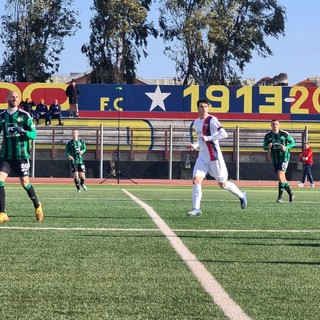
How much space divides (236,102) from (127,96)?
580cm

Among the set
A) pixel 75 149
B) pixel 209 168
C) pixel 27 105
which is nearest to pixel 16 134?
pixel 209 168

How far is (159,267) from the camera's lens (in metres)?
7.95

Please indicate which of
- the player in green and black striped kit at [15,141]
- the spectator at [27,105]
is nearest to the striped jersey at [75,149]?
the player in green and black striped kit at [15,141]

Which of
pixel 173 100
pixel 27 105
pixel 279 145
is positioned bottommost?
pixel 279 145

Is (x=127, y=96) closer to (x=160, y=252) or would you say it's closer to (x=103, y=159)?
(x=103, y=159)

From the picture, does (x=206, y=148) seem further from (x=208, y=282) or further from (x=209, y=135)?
(x=208, y=282)

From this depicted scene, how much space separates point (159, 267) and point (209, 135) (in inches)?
281

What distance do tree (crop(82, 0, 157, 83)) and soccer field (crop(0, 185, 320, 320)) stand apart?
142 feet

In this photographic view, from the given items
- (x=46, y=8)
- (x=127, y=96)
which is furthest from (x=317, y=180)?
(x=46, y=8)

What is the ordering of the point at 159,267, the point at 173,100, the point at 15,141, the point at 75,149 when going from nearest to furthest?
the point at 159,267, the point at 15,141, the point at 75,149, the point at 173,100

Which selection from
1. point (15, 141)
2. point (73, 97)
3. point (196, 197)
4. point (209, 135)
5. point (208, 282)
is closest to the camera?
point (208, 282)

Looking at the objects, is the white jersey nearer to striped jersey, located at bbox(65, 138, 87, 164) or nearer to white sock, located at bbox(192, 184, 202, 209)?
white sock, located at bbox(192, 184, 202, 209)

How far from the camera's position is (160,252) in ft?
29.9

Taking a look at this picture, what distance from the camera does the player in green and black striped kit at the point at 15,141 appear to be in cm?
1260
